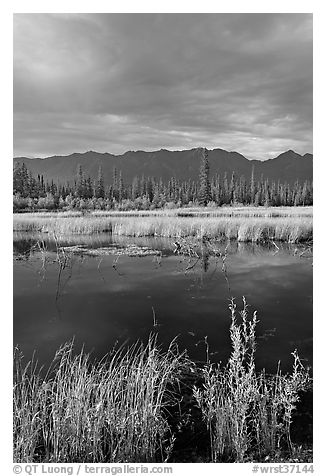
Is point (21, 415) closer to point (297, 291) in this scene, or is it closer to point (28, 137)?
point (28, 137)

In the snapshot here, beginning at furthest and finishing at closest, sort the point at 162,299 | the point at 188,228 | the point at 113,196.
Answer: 1. the point at 113,196
2. the point at 188,228
3. the point at 162,299

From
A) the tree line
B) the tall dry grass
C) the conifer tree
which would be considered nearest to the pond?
the tall dry grass

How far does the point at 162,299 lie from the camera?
6.96 meters

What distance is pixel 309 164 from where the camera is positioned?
3.96 m

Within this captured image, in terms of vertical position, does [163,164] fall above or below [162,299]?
above

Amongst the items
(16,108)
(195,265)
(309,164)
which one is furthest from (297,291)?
(16,108)

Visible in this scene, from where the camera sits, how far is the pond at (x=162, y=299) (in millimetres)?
5056

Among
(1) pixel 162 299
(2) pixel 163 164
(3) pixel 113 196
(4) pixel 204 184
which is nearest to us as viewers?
(1) pixel 162 299

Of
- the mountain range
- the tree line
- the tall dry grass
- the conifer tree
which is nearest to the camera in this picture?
the mountain range

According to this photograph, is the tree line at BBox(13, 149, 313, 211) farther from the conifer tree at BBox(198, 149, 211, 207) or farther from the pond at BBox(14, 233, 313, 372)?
the pond at BBox(14, 233, 313, 372)

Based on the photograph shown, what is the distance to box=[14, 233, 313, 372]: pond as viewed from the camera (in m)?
5.06

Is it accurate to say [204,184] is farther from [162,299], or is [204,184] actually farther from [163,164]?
[163,164]

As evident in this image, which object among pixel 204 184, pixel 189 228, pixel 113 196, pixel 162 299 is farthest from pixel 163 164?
pixel 162 299
